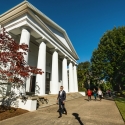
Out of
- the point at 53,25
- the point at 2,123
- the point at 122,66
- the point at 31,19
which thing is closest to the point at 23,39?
the point at 31,19

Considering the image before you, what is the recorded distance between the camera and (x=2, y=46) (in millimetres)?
8070

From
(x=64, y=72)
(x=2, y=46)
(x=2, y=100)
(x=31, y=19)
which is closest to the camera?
(x=2, y=46)

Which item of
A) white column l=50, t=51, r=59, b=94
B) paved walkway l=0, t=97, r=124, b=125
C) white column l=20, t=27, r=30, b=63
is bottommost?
paved walkway l=0, t=97, r=124, b=125

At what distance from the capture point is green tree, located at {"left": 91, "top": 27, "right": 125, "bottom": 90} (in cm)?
2307

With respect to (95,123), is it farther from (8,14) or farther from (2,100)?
(8,14)

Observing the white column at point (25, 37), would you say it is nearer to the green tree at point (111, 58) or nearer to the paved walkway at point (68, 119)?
the paved walkway at point (68, 119)

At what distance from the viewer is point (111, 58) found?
24.9 metres

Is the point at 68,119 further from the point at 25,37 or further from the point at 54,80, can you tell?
the point at 54,80

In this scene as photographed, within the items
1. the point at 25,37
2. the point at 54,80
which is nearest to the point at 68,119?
the point at 25,37

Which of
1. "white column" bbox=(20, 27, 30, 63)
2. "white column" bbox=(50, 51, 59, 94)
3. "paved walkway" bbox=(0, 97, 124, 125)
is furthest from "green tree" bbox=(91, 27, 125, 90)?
"white column" bbox=(20, 27, 30, 63)

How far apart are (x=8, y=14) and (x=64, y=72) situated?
13001 millimetres

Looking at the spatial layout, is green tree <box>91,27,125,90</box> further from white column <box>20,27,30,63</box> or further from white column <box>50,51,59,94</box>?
white column <box>20,27,30,63</box>

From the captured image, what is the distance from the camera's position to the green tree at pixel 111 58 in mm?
23072

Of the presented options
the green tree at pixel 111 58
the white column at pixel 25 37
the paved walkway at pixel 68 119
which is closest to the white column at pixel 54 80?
the white column at pixel 25 37
